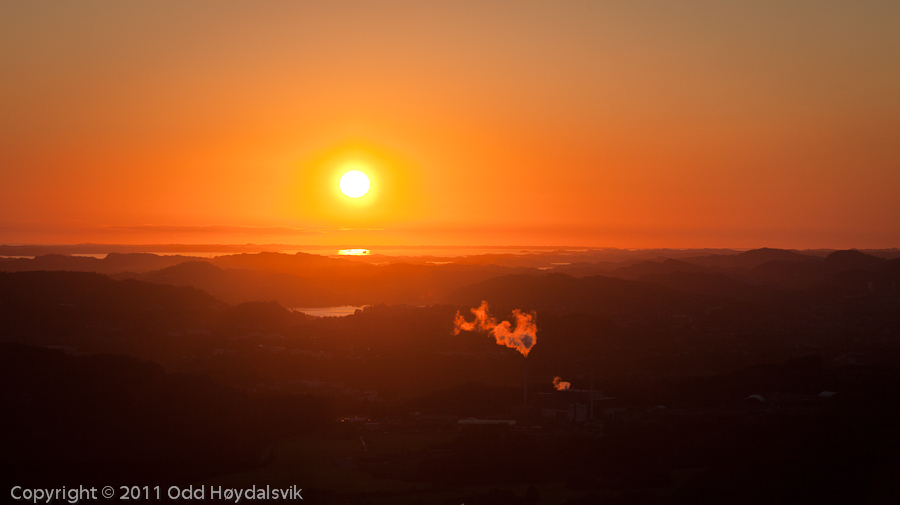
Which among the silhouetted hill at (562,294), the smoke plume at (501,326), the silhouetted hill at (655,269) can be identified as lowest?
the smoke plume at (501,326)

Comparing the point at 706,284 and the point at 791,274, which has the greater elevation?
the point at 791,274

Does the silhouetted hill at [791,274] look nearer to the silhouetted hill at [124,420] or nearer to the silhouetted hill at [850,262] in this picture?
the silhouetted hill at [850,262]

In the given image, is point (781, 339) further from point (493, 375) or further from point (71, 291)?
point (71, 291)

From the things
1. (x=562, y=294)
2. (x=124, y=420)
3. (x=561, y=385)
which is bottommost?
(x=561, y=385)

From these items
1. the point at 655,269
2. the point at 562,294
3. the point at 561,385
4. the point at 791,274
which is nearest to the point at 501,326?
the point at 562,294

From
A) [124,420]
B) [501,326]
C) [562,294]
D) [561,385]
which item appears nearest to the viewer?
[124,420]

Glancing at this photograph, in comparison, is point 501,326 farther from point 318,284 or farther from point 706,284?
point 318,284

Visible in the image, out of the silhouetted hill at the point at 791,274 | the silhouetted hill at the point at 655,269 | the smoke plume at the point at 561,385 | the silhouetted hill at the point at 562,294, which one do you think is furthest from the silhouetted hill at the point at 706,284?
the smoke plume at the point at 561,385

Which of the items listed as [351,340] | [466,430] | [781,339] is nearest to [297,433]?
[466,430]
